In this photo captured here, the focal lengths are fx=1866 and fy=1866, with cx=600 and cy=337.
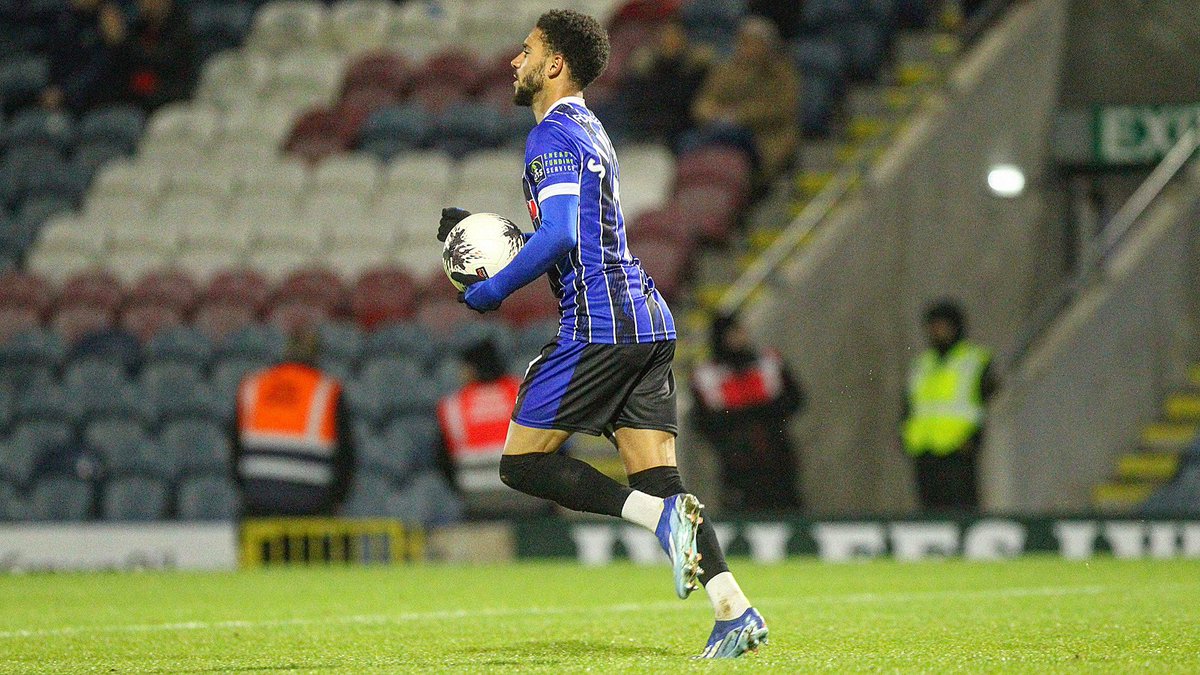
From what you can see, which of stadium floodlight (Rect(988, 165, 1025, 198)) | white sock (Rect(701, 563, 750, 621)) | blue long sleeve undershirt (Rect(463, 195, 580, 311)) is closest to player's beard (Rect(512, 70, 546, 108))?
blue long sleeve undershirt (Rect(463, 195, 580, 311))

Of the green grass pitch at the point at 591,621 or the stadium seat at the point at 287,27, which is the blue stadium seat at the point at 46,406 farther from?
the stadium seat at the point at 287,27

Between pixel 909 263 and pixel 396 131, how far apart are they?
17.0 ft

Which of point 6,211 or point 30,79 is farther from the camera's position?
point 30,79

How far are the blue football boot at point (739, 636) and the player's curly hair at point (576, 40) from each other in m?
1.66

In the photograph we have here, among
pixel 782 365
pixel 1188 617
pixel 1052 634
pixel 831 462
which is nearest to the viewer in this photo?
pixel 1052 634

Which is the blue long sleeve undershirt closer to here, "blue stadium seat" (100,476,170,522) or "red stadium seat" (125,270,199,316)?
"blue stadium seat" (100,476,170,522)

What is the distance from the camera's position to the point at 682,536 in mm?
5113

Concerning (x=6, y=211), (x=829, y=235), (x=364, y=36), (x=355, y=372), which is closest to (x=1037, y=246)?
(x=829, y=235)

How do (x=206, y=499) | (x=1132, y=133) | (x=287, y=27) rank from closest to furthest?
(x=206, y=499), (x=1132, y=133), (x=287, y=27)

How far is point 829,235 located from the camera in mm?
13758

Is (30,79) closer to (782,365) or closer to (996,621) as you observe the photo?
A: (782,365)

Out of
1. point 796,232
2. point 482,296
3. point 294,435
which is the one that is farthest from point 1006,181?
point 482,296

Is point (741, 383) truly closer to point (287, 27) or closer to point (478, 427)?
point (478, 427)

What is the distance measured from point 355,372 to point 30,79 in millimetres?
6870
